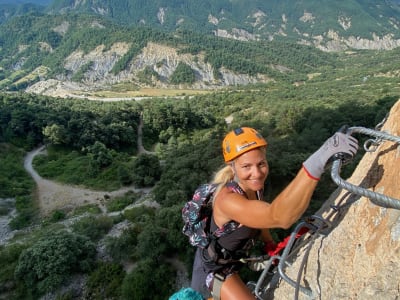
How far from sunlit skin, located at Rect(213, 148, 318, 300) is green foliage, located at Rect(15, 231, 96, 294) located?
65.1 ft

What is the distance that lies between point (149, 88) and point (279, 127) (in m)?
113

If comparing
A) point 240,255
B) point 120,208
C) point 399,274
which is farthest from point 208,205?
point 120,208

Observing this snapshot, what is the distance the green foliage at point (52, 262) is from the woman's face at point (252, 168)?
2101 centimetres

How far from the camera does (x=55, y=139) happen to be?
181ft

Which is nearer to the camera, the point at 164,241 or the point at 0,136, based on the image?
the point at 164,241

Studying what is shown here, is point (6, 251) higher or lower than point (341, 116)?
lower

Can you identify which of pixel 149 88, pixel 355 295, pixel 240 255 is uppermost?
pixel 355 295

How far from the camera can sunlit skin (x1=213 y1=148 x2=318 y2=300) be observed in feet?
10.4

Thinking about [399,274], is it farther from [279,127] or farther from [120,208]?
[279,127]

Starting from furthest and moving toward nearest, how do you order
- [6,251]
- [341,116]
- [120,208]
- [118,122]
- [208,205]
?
[118,122]
[341,116]
[120,208]
[6,251]
[208,205]

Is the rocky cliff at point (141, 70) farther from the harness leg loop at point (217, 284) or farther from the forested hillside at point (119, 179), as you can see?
the harness leg loop at point (217, 284)

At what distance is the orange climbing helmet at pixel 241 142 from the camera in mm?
4102

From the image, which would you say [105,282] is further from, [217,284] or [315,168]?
[315,168]

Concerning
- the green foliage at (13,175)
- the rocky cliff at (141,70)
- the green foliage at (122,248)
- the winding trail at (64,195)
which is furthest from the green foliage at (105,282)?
the rocky cliff at (141,70)
